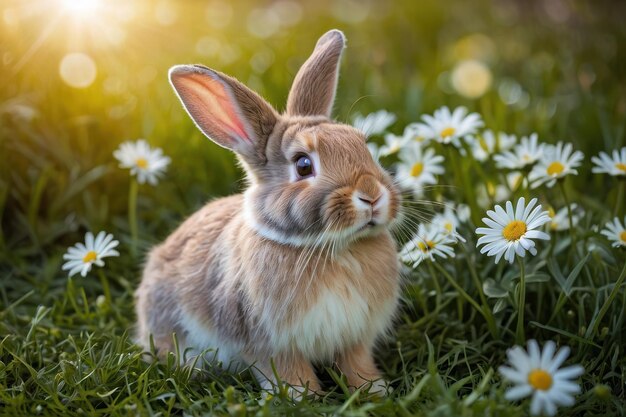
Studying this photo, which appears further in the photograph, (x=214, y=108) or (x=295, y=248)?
(x=214, y=108)

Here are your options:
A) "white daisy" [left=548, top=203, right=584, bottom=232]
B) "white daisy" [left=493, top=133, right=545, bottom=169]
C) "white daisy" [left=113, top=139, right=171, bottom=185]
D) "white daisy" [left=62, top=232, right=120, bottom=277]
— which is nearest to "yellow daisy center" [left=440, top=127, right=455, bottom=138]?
"white daisy" [left=493, top=133, right=545, bottom=169]

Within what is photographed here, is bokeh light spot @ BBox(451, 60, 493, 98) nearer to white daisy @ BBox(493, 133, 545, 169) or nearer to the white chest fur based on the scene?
white daisy @ BBox(493, 133, 545, 169)

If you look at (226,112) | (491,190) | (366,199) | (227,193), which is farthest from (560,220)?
(227,193)

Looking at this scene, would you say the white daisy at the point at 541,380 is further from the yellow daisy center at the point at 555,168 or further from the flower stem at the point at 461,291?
the yellow daisy center at the point at 555,168

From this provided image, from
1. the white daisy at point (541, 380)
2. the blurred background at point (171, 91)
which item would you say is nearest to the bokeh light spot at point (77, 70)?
the blurred background at point (171, 91)

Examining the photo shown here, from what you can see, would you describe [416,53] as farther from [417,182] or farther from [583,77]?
[417,182]

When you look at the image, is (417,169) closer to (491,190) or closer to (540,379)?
(491,190)
